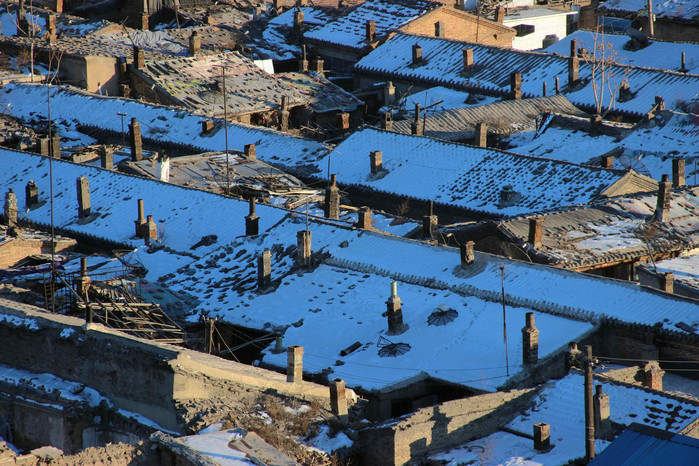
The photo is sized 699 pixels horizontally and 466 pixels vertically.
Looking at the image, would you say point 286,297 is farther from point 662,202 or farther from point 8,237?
point 662,202

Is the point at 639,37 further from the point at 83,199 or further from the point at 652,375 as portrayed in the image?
the point at 652,375

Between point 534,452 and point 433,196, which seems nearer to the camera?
point 534,452

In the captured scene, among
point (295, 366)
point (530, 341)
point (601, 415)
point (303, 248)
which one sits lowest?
point (303, 248)

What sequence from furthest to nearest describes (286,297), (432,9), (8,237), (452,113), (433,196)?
1. (432,9)
2. (452,113)
3. (433,196)
4. (8,237)
5. (286,297)

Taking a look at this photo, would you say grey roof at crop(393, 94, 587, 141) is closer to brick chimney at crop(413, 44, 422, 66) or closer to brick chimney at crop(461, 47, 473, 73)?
brick chimney at crop(461, 47, 473, 73)

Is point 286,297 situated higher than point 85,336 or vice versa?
point 85,336

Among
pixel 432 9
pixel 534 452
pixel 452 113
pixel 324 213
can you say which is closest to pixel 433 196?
pixel 324 213

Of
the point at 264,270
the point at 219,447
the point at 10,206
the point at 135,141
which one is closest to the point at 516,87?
the point at 135,141
